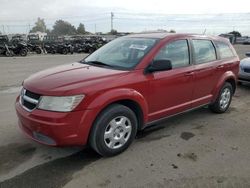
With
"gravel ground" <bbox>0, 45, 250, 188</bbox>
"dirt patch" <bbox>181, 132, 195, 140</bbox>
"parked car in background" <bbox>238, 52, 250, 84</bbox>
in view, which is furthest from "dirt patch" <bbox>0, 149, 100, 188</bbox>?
"parked car in background" <bbox>238, 52, 250, 84</bbox>

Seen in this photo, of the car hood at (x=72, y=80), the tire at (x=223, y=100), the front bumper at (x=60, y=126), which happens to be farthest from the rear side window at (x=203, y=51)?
the front bumper at (x=60, y=126)

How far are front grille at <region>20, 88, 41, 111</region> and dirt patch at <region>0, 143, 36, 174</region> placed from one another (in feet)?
2.29

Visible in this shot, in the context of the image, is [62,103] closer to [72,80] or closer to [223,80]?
[72,80]

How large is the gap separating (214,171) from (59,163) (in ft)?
6.49

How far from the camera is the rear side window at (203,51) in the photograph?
16.5 ft

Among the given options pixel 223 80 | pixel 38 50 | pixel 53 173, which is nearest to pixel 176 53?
pixel 223 80

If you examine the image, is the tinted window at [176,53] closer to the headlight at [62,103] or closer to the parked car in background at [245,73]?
the headlight at [62,103]

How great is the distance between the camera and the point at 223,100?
5906 mm

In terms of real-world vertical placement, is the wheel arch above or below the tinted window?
below

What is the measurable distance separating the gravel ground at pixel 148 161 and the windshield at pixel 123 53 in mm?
1241

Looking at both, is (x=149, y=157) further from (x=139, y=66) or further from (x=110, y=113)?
(x=139, y=66)

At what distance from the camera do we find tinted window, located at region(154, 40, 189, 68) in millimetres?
4439

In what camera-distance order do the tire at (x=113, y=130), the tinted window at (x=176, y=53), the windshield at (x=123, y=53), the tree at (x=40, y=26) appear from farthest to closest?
the tree at (x=40, y=26) → the tinted window at (x=176, y=53) → the windshield at (x=123, y=53) → the tire at (x=113, y=130)

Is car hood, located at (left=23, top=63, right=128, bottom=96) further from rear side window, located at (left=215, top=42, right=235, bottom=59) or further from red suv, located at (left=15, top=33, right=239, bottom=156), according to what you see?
rear side window, located at (left=215, top=42, right=235, bottom=59)
